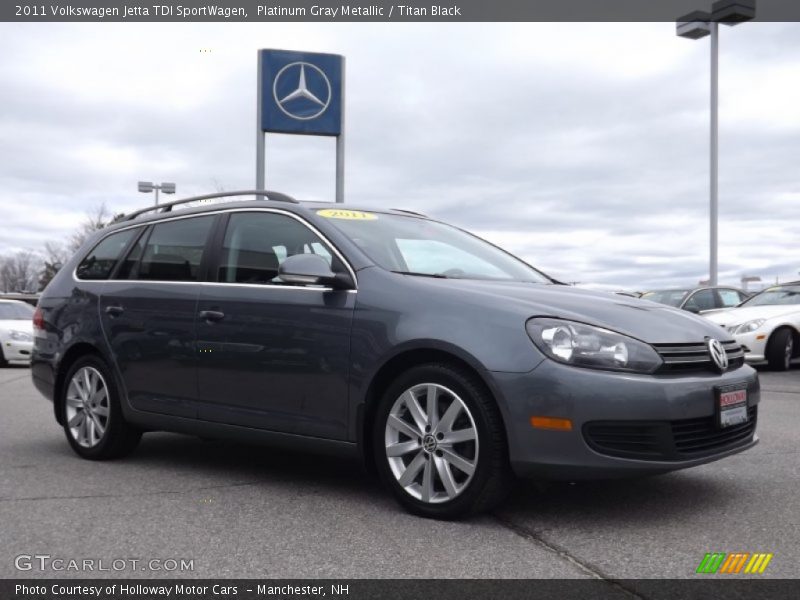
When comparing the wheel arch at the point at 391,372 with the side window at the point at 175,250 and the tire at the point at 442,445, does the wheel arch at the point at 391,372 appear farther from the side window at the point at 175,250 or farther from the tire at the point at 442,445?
the side window at the point at 175,250

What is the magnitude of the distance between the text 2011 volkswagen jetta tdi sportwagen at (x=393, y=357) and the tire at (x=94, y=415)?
0.01 metres

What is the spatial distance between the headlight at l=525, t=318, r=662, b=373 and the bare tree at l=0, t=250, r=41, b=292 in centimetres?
9885

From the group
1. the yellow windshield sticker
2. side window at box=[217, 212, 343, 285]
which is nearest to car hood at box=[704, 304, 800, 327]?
the yellow windshield sticker

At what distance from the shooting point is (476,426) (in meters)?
4.07

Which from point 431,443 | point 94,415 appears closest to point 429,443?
point 431,443

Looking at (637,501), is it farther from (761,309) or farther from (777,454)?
(761,309)

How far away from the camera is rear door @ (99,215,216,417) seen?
17.6 ft

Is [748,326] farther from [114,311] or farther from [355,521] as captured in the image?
[355,521]

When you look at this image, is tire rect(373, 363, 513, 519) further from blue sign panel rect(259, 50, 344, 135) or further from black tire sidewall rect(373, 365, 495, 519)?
blue sign panel rect(259, 50, 344, 135)

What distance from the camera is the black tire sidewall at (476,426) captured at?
4.03 m

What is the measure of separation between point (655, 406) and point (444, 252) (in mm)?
1785
